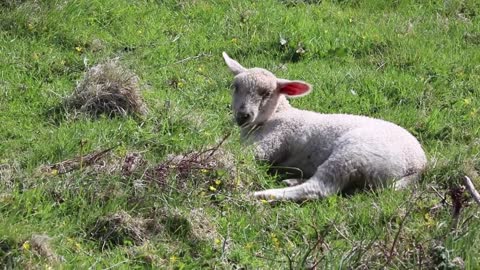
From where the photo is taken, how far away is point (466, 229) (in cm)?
545

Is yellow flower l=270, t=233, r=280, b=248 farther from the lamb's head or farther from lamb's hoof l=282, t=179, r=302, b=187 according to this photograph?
the lamb's head

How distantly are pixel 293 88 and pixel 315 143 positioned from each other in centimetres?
67

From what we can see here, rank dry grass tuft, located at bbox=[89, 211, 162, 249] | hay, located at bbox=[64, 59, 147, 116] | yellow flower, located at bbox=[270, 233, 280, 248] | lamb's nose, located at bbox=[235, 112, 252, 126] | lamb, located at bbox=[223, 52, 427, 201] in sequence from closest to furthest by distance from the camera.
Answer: dry grass tuft, located at bbox=[89, 211, 162, 249], yellow flower, located at bbox=[270, 233, 280, 248], lamb, located at bbox=[223, 52, 427, 201], lamb's nose, located at bbox=[235, 112, 252, 126], hay, located at bbox=[64, 59, 147, 116]

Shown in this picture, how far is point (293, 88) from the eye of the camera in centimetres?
802

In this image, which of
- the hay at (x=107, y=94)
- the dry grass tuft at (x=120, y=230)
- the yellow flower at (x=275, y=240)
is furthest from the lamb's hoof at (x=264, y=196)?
the hay at (x=107, y=94)

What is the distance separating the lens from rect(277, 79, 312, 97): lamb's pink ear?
7980mm

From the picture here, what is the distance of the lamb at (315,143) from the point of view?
6.93 metres

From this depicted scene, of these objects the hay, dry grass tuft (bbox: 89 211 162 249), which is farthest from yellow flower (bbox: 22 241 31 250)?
the hay

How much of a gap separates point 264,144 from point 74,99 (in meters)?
1.82

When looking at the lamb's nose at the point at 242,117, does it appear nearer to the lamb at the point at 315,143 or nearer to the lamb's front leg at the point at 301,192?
A: the lamb at the point at 315,143

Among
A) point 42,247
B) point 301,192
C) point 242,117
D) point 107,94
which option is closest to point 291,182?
point 301,192

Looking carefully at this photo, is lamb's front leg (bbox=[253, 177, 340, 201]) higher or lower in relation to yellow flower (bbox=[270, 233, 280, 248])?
lower

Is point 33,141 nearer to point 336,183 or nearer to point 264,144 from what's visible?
point 264,144

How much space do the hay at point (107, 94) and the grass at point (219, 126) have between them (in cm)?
14
